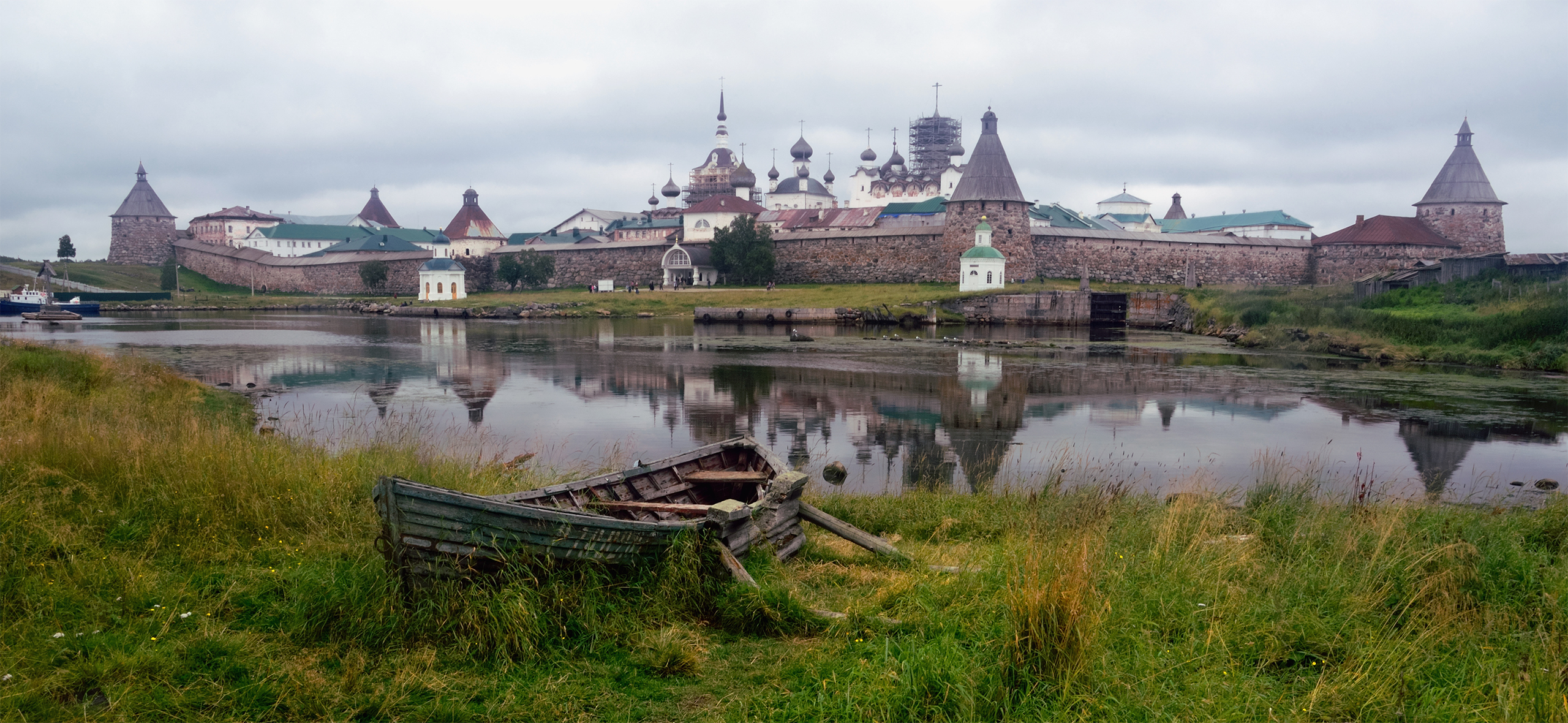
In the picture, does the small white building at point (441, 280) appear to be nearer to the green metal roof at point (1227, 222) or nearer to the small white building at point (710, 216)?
the small white building at point (710, 216)

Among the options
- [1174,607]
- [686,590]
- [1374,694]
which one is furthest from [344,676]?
[1374,694]

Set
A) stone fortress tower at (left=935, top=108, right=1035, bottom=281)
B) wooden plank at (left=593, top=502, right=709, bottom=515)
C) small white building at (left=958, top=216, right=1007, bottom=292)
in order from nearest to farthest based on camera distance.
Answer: wooden plank at (left=593, top=502, right=709, bottom=515) → small white building at (left=958, top=216, right=1007, bottom=292) → stone fortress tower at (left=935, top=108, right=1035, bottom=281)

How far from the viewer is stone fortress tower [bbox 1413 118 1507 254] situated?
48.7 metres

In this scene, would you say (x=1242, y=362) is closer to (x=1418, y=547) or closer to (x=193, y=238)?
(x=1418, y=547)

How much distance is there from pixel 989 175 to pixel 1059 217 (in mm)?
10213

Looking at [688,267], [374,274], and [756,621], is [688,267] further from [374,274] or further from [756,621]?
[756,621]

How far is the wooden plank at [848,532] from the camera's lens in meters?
6.36

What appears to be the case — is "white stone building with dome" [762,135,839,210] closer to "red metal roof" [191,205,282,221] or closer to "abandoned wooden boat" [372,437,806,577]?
"red metal roof" [191,205,282,221]

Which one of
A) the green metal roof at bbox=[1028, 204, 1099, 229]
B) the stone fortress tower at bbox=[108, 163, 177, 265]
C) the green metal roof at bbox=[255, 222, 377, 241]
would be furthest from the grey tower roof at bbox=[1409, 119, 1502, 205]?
the stone fortress tower at bbox=[108, 163, 177, 265]

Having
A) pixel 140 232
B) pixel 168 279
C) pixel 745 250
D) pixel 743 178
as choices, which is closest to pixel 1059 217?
pixel 745 250

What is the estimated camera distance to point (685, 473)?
6.99m

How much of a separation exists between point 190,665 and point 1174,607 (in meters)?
4.39

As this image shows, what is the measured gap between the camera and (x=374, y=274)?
60719 mm

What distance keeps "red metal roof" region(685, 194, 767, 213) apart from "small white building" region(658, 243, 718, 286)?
4.67 meters
